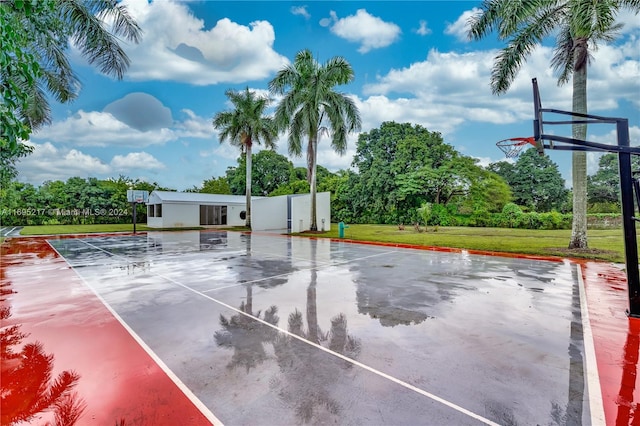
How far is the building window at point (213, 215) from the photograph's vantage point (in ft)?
89.5

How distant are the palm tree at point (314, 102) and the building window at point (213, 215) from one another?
475 inches

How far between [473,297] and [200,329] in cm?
467

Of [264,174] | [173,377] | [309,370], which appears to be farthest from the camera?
[264,174]

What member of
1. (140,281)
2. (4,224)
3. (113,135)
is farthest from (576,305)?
(4,224)

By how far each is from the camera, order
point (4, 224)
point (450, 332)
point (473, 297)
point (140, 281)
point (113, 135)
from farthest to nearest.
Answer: point (113, 135) → point (4, 224) → point (140, 281) → point (473, 297) → point (450, 332)

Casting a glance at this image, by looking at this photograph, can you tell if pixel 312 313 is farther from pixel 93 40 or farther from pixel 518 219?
pixel 518 219

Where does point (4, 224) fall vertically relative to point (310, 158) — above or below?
below

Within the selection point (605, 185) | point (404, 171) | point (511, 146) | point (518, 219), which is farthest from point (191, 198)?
point (605, 185)

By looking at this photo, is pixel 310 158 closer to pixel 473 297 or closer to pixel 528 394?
pixel 473 297

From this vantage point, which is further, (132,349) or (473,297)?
(473,297)

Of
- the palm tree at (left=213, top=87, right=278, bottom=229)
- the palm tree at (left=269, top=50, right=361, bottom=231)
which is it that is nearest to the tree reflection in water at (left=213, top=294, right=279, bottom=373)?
the palm tree at (left=269, top=50, right=361, bottom=231)

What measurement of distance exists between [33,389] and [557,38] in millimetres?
16677

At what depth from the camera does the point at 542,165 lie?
33.7 metres

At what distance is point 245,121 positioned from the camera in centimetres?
2286
